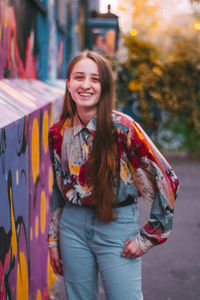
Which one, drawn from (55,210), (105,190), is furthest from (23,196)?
(105,190)

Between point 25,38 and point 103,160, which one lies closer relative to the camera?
point 103,160

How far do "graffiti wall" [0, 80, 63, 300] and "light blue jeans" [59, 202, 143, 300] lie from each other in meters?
0.26

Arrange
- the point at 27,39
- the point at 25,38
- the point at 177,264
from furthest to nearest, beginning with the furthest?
1. the point at 177,264
2. the point at 27,39
3. the point at 25,38

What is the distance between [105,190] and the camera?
6.07 feet

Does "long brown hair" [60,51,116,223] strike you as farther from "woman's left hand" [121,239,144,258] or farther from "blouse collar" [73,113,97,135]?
"woman's left hand" [121,239,144,258]

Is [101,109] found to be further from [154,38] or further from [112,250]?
[154,38]

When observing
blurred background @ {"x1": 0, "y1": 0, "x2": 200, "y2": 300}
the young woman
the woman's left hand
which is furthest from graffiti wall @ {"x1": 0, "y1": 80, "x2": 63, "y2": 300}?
the woman's left hand

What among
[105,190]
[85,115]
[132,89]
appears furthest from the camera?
[132,89]

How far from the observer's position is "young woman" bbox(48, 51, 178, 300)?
1842 millimetres

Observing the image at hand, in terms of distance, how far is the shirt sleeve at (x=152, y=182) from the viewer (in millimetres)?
1810

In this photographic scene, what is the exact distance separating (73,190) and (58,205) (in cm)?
24

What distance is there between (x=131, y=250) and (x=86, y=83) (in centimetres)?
80

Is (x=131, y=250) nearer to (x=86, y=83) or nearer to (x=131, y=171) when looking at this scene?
(x=131, y=171)

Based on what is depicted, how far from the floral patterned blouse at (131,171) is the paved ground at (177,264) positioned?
5.85 feet
